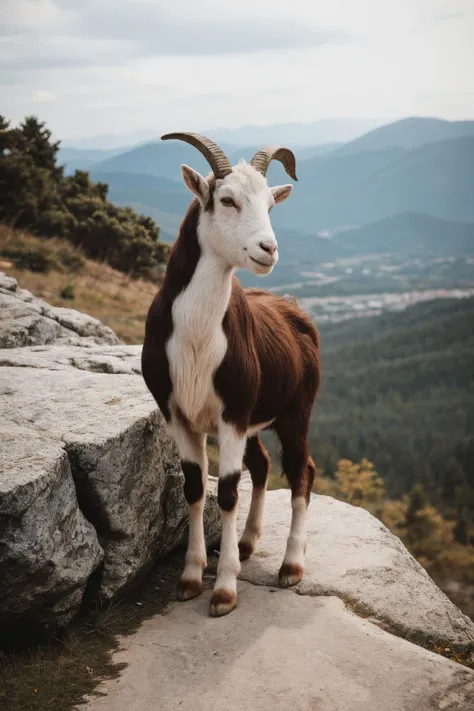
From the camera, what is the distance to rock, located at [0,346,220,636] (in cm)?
534

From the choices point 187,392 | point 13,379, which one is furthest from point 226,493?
point 13,379

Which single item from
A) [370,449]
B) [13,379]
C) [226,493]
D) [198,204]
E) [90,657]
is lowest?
[370,449]

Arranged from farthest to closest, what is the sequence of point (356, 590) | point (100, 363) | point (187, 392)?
point (100, 363), point (356, 590), point (187, 392)

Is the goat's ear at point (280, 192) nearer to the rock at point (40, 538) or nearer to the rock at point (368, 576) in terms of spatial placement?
the rock at point (40, 538)

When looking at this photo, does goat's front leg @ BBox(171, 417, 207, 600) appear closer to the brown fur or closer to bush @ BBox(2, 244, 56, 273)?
the brown fur

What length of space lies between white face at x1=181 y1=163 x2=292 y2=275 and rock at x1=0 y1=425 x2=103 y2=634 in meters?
2.26

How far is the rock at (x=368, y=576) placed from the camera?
23.0 feet

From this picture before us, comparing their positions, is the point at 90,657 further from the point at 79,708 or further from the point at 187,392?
the point at 187,392

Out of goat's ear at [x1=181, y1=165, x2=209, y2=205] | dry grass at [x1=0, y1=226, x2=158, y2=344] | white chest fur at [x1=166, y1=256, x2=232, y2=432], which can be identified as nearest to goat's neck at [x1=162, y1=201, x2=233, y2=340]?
white chest fur at [x1=166, y1=256, x2=232, y2=432]

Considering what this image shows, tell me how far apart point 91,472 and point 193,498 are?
3.97 feet

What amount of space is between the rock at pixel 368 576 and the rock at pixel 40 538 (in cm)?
221

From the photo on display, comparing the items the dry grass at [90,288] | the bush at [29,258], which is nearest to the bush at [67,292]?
the dry grass at [90,288]

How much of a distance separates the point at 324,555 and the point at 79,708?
142 inches

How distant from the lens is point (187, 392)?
6.21 meters
